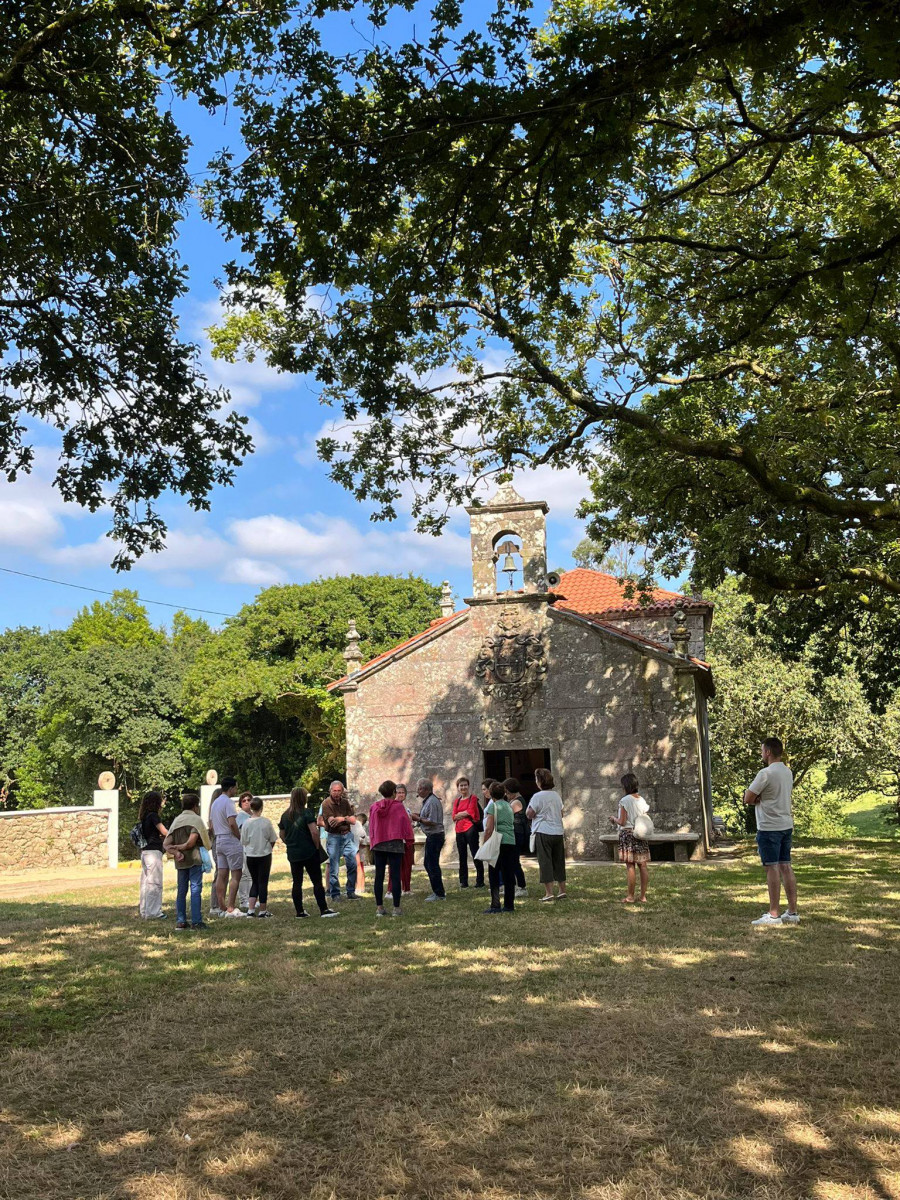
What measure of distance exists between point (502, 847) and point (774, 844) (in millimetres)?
3713

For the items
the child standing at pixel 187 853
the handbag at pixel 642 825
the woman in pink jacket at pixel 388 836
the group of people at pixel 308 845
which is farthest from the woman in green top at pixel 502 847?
the child standing at pixel 187 853

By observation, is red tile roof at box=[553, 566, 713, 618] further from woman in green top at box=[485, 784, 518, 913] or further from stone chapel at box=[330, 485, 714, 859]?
woman in green top at box=[485, 784, 518, 913]

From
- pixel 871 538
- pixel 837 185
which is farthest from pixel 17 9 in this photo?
pixel 871 538

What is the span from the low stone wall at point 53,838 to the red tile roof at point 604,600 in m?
13.5

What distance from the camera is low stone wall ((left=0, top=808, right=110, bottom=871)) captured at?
23.7 meters

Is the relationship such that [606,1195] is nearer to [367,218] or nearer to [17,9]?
[367,218]

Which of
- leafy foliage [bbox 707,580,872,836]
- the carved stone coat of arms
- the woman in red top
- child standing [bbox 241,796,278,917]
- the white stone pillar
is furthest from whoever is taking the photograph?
leafy foliage [bbox 707,580,872,836]

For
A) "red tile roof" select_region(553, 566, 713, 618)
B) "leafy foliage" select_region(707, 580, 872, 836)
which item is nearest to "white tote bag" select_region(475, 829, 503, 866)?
"red tile roof" select_region(553, 566, 713, 618)

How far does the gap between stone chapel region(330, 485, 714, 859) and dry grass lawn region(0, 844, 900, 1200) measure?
410 inches

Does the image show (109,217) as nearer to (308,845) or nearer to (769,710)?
(308,845)

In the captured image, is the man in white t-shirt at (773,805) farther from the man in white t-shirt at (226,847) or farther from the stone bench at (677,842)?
the stone bench at (677,842)

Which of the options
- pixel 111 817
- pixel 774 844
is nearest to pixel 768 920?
pixel 774 844

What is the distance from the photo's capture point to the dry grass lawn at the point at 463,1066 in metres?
4.26

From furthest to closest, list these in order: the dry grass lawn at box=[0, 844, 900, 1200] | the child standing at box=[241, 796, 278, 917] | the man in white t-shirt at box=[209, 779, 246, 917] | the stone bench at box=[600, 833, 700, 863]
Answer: the stone bench at box=[600, 833, 700, 863] < the man in white t-shirt at box=[209, 779, 246, 917] < the child standing at box=[241, 796, 278, 917] < the dry grass lawn at box=[0, 844, 900, 1200]
